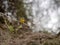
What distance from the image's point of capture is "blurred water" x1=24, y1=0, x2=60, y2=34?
5.34 metres

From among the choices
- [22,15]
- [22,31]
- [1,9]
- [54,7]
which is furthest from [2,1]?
[54,7]

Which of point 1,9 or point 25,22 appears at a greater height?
point 1,9

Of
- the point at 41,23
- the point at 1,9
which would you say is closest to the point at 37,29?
the point at 41,23

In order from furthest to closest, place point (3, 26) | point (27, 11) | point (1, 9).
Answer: point (27, 11) < point (1, 9) < point (3, 26)

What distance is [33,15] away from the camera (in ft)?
18.2

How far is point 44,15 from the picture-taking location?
5.57 m

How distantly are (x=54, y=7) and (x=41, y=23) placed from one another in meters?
0.63

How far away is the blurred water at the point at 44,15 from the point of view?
534cm

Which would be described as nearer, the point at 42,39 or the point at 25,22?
the point at 42,39

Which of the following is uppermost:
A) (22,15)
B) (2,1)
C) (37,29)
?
(2,1)

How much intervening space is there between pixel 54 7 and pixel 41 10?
373mm

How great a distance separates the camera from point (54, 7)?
5688 mm

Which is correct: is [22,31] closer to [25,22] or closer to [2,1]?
[25,22]

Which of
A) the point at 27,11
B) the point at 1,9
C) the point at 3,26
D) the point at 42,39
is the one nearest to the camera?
the point at 42,39
